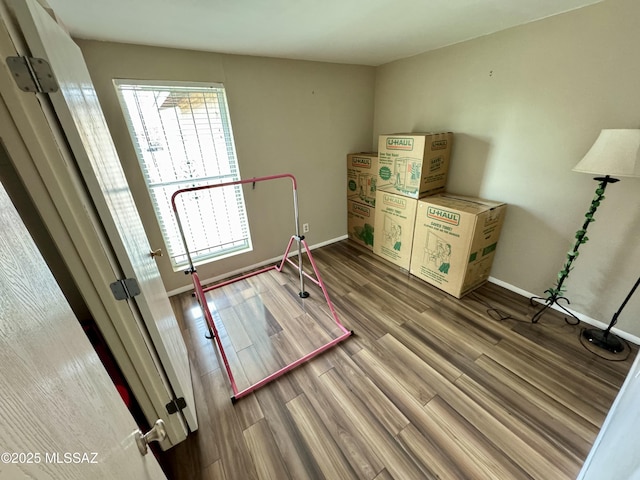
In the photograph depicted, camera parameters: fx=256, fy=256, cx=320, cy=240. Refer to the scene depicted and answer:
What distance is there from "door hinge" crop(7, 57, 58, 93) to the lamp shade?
2.51 m

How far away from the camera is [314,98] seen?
9.29 ft

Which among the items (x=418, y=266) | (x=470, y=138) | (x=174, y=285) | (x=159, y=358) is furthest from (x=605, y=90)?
(x=174, y=285)

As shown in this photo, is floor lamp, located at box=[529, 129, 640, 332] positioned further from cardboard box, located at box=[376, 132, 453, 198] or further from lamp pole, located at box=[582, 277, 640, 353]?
cardboard box, located at box=[376, 132, 453, 198]

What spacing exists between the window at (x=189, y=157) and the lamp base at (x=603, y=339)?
3.09 m

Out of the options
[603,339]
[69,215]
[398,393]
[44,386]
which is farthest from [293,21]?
[603,339]

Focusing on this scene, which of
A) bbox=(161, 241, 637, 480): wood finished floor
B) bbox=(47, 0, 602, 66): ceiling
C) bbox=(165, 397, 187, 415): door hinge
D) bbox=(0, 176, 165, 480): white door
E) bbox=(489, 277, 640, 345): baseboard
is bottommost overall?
bbox=(161, 241, 637, 480): wood finished floor

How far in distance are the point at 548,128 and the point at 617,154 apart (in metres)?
0.60

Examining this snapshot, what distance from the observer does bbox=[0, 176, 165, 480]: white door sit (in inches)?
11.5

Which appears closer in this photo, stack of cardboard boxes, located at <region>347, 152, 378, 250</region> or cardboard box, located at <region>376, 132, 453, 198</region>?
cardboard box, located at <region>376, 132, 453, 198</region>

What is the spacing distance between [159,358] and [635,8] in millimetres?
3204

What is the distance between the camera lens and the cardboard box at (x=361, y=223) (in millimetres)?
3273

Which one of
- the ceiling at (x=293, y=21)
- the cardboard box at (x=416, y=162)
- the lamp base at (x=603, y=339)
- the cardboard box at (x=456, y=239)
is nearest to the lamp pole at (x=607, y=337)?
the lamp base at (x=603, y=339)

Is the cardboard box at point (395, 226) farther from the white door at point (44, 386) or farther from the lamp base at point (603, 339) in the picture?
the white door at point (44, 386)

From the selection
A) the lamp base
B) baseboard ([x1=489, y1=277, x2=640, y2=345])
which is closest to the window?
baseboard ([x1=489, y1=277, x2=640, y2=345])
